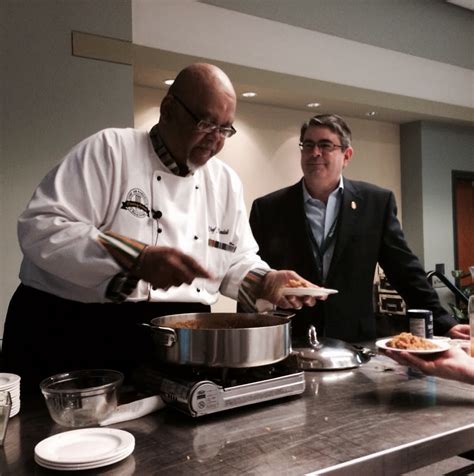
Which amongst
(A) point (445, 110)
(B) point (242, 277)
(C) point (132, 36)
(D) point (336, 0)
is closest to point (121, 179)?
(B) point (242, 277)

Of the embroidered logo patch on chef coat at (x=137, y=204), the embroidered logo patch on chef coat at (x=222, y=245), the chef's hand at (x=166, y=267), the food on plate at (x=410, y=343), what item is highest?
the embroidered logo patch on chef coat at (x=137, y=204)

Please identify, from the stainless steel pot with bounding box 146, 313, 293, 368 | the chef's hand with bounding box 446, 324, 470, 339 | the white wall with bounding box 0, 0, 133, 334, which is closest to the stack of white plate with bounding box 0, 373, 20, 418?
the stainless steel pot with bounding box 146, 313, 293, 368

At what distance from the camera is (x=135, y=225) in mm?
1729

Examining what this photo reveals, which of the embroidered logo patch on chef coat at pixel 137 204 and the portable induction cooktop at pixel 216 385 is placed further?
the embroidered logo patch on chef coat at pixel 137 204

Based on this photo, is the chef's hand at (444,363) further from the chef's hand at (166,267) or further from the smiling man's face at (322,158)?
the smiling man's face at (322,158)

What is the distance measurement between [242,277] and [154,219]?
0.39 meters

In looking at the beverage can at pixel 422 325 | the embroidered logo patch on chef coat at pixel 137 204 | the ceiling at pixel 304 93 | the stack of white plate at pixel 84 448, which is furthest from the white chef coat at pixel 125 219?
the ceiling at pixel 304 93

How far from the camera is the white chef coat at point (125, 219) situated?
4.86 ft

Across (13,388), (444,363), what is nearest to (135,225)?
(13,388)

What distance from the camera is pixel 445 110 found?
6.44 meters

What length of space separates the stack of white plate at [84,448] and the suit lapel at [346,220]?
6.15 ft

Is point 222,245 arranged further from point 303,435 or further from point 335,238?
point 335,238

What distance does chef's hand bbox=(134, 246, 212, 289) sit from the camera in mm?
1394

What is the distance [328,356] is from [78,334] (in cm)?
81
